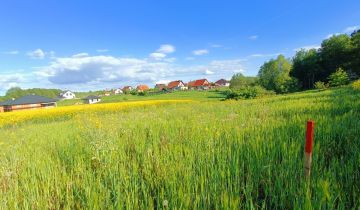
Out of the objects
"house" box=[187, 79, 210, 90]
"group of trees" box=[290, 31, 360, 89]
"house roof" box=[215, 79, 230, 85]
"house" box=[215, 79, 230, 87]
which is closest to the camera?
"group of trees" box=[290, 31, 360, 89]

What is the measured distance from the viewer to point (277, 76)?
232ft

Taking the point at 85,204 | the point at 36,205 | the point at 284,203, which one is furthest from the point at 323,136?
the point at 36,205

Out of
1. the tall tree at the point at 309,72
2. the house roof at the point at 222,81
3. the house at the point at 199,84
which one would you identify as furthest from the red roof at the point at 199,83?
the tall tree at the point at 309,72

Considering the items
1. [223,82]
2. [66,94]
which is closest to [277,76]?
[223,82]

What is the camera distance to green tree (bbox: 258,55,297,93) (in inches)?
2296

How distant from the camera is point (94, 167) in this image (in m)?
3.07

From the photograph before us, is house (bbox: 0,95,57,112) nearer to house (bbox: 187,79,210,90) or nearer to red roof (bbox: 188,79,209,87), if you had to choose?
house (bbox: 187,79,210,90)

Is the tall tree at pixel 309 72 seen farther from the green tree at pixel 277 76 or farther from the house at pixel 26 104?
the house at pixel 26 104

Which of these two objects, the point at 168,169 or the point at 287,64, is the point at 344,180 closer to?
the point at 168,169

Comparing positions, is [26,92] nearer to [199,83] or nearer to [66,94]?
[66,94]

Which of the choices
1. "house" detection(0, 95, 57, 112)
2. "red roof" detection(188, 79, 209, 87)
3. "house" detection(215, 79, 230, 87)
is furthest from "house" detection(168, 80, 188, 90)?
"house" detection(0, 95, 57, 112)

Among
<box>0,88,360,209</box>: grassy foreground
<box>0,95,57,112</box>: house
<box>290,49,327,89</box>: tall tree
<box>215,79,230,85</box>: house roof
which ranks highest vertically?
<box>215,79,230,85</box>: house roof

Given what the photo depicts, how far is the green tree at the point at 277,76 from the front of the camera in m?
58.3

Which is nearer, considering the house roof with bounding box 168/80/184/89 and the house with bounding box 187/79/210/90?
the house with bounding box 187/79/210/90
